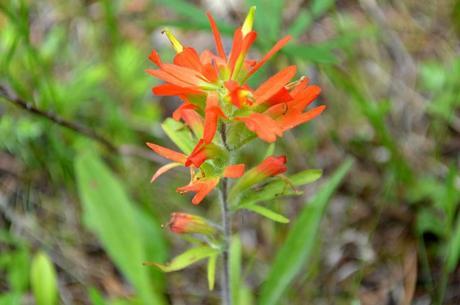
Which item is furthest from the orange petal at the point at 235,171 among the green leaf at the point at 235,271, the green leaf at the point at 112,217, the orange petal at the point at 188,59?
the green leaf at the point at 112,217

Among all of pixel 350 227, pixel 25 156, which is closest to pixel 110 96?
pixel 25 156

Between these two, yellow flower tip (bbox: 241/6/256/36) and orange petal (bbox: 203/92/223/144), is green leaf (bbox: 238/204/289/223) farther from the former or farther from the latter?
yellow flower tip (bbox: 241/6/256/36)

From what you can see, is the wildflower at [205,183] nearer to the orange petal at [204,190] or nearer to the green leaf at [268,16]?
the orange petal at [204,190]

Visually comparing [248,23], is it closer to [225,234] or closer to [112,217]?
[225,234]

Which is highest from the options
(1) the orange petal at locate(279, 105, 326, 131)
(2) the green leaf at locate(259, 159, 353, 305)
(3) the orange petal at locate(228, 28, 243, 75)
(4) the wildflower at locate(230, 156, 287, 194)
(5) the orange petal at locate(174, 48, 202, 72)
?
(5) the orange petal at locate(174, 48, 202, 72)

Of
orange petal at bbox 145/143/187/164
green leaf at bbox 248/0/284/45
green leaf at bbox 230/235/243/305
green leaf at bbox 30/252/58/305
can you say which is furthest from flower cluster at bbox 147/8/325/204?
green leaf at bbox 30/252/58/305

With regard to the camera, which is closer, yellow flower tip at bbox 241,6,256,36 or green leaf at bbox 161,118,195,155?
yellow flower tip at bbox 241,6,256,36

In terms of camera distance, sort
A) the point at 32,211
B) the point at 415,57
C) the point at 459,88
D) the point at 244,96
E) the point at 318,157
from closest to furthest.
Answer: the point at 244,96 → the point at 459,88 → the point at 32,211 → the point at 318,157 → the point at 415,57

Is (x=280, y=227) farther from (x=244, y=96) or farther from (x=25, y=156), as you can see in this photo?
(x=244, y=96)
